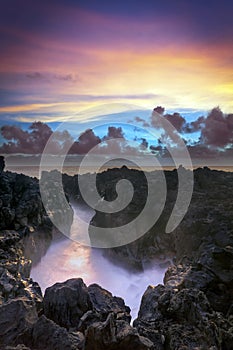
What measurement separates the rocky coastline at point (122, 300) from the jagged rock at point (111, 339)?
3 cm

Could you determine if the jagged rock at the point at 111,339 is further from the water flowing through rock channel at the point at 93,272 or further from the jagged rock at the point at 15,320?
the water flowing through rock channel at the point at 93,272

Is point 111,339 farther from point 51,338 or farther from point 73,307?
point 73,307

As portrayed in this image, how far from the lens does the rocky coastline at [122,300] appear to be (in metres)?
11.5

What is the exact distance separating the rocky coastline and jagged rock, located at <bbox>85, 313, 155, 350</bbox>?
0.11 ft

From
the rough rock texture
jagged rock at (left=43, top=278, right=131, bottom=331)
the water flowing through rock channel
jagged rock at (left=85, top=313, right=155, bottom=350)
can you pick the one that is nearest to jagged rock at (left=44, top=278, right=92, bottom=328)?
jagged rock at (left=43, top=278, right=131, bottom=331)

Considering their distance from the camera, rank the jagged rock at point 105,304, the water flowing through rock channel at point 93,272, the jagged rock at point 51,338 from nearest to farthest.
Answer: the jagged rock at point 51,338 < the jagged rock at point 105,304 < the water flowing through rock channel at point 93,272

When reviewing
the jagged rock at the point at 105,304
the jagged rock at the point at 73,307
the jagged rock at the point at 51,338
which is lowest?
the jagged rock at the point at 105,304

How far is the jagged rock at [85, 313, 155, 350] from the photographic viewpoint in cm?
1084

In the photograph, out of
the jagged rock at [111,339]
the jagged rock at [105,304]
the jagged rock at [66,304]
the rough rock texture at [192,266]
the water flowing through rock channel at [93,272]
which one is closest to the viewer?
the jagged rock at [111,339]

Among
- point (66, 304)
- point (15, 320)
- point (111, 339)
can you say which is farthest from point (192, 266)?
point (15, 320)

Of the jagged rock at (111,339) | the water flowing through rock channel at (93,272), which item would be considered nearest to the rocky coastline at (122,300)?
the jagged rock at (111,339)

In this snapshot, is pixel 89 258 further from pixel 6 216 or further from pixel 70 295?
pixel 70 295

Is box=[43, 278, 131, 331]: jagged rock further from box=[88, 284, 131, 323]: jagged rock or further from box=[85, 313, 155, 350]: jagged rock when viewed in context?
box=[85, 313, 155, 350]: jagged rock

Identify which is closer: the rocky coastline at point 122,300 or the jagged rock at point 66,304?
the rocky coastline at point 122,300
